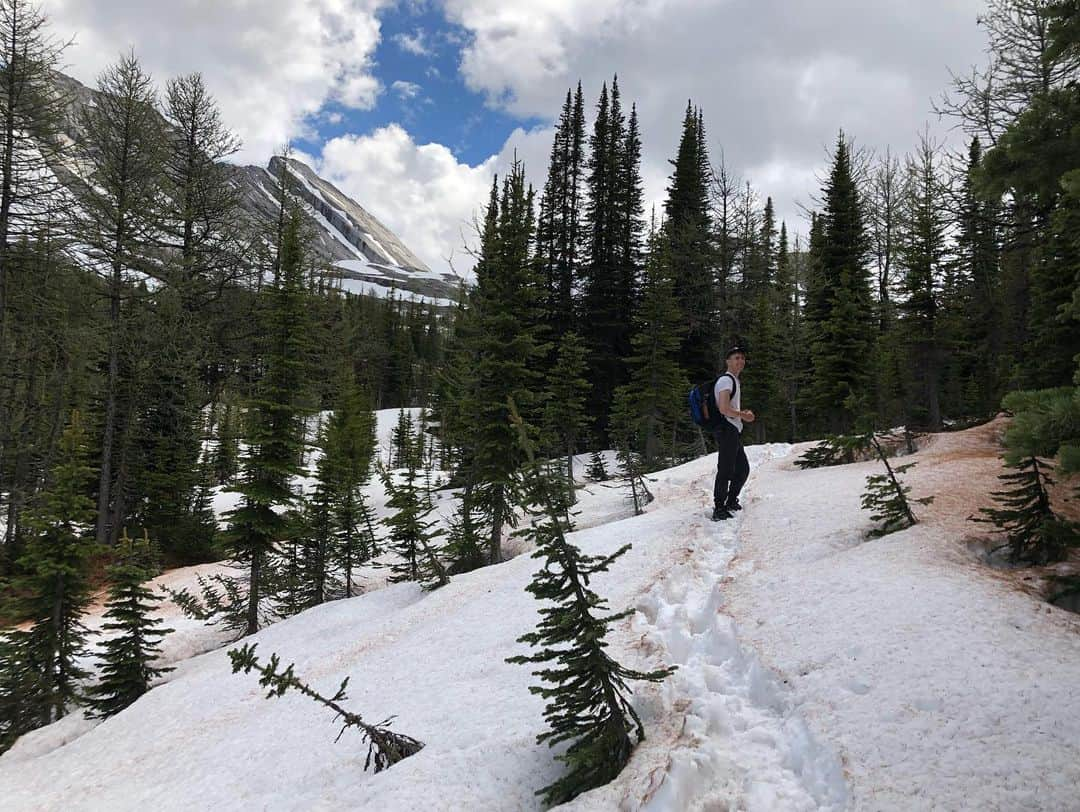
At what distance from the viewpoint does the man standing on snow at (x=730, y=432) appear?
7805 millimetres

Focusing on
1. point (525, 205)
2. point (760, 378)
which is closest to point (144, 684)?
point (525, 205)

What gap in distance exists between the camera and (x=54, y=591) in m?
11.4

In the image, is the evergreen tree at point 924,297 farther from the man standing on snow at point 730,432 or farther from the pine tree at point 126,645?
the pine tree at point 126,645

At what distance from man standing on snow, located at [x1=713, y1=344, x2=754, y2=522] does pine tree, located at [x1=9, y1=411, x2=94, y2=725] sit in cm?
1228

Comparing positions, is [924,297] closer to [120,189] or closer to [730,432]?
[730,432]

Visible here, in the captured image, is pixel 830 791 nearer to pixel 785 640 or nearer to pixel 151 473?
pixel 785 640

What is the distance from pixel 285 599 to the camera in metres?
16.6

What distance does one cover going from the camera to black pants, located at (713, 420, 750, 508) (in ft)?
26.2

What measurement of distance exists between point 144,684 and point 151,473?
12782 mm

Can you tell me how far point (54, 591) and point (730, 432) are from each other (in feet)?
45.0

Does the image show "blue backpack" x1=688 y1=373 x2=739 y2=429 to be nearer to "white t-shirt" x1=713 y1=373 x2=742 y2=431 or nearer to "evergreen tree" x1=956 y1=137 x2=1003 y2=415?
"white t-shirt" x1=713 y1=373 x2=742 y2=431

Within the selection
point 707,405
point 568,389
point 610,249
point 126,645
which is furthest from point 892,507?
point 610,249

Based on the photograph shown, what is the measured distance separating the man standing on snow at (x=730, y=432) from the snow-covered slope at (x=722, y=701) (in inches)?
21.6

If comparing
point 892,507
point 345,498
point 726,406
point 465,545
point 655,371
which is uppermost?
point 655,371
